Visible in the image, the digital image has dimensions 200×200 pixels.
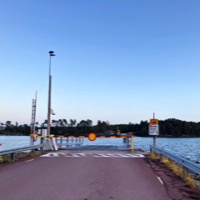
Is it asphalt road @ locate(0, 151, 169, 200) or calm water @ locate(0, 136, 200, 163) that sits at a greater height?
calm water @ locate(0, 136, 200, 163)

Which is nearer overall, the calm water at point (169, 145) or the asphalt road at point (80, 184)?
the asphalt road at point (80, 184)

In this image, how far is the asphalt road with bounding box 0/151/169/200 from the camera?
327 inches

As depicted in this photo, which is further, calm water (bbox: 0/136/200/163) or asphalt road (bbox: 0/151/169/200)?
calm water (bbox: 0/136/200/163)

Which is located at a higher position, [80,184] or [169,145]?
[169,145]

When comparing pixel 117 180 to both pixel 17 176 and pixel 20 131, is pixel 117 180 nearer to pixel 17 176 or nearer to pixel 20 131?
pixel 17 176

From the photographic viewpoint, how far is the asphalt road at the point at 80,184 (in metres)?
8.30

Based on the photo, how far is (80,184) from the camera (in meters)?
9.95

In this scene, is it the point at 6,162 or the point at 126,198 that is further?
the point at 6,162

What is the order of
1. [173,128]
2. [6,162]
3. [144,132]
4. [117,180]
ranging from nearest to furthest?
[117,180], [6,162], [144,132], [173,128]

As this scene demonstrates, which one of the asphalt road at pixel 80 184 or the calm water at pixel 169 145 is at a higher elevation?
the calm water at pixel 169 145

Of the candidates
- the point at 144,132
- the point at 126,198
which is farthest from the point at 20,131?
the point at 126,198

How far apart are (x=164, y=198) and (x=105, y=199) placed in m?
1.46

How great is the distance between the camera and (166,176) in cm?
1192

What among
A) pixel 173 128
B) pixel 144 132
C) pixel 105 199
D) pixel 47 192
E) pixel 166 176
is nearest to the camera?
pixel 105 199
